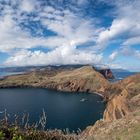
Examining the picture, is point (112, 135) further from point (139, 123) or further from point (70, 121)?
point (70, 121)

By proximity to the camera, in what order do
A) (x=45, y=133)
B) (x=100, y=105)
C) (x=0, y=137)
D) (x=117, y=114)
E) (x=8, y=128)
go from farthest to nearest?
(x=100, y=105) < (x=117, y=114) < (x=45, y=133) < (x=8, y=128) < (x=0, y=137)

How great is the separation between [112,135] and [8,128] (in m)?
11.0

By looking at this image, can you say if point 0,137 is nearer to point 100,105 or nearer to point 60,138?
point 60,138

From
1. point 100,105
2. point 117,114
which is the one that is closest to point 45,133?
point 117,114

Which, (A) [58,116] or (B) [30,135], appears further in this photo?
(A) [58,116]

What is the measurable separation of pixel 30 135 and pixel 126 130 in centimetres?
1107

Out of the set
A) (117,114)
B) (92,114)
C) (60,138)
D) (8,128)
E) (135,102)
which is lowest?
(92,114)

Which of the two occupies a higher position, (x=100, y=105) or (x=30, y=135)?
(x=30, y=135)

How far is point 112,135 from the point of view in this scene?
1916cm

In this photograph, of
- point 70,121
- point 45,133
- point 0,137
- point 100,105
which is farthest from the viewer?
point 100,105

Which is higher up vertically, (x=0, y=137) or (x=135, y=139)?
(x=0, y=137)

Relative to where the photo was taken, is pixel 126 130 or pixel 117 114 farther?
pixel 117 114

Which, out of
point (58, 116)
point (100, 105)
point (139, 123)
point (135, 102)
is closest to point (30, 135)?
point (139, 123)

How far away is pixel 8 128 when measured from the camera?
10094 millimetres
